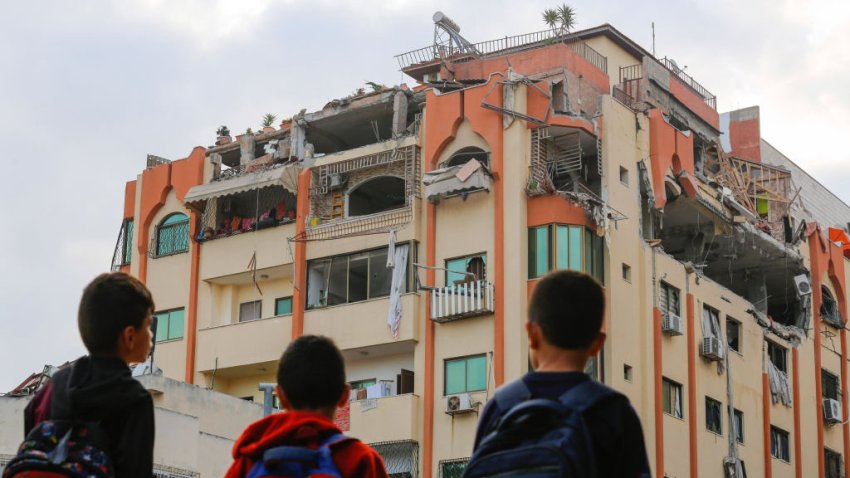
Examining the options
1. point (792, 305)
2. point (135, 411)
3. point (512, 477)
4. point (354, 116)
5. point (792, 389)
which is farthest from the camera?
point (792, 305)

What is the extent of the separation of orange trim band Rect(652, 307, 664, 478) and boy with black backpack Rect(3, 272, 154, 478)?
115 feet

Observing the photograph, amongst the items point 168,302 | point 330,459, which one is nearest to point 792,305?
point 168,302

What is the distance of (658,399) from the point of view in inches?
1625

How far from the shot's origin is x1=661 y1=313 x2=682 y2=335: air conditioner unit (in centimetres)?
4234

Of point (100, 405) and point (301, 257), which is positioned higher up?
point (301, 257)

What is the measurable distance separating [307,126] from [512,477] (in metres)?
41.0

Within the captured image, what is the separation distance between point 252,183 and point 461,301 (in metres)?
8.58

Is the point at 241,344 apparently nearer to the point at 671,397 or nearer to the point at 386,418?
the point at 386,418

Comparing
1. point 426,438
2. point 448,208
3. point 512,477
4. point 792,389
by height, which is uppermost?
point 448,208

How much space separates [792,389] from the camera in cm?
4950

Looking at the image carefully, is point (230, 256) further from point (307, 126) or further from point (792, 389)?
point (792, 389)

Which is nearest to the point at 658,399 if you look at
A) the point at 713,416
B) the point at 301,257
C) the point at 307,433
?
the point at 713,416

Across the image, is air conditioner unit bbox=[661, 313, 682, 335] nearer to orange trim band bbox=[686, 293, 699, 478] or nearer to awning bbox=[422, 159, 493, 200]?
orange trim band bbox=[686, 293, 699, 478]

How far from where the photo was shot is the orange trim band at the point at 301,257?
144ft
